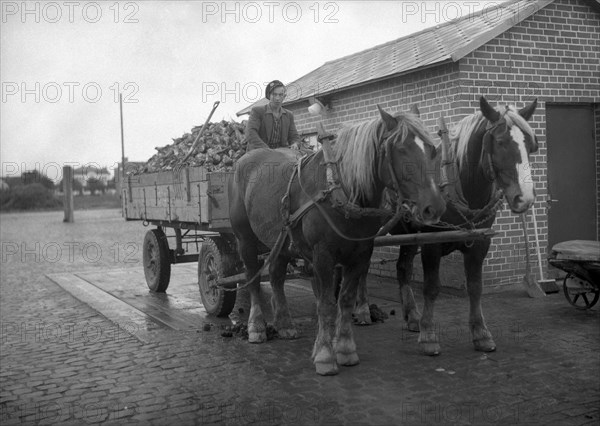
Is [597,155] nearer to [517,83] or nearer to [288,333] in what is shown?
[517,83]

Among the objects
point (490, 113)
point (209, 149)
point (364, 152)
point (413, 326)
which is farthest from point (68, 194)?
point (490, 113)

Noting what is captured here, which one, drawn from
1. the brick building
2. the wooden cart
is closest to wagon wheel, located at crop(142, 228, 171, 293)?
the wooden cart

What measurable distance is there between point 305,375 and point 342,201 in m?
1.60

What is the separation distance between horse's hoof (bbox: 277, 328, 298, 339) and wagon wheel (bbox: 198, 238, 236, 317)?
47.4 inches

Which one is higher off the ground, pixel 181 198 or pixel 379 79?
pixel 379 79

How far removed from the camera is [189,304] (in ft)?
30.4

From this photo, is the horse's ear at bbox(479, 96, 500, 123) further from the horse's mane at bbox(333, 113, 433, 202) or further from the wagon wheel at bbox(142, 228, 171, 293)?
the wagon wheel at bbox(142, 228, 171, 293)

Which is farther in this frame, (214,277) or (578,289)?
(214,277)

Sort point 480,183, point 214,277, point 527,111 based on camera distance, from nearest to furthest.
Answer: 1. point 527,111
2. point 480,183
3. point 214,277

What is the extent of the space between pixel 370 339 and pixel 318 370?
1.40 m

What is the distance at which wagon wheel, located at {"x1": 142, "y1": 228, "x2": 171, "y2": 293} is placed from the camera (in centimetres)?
998

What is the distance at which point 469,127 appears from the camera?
228 inches

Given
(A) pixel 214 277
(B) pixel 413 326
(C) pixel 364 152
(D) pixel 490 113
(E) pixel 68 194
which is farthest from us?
(E) pixel 68 194

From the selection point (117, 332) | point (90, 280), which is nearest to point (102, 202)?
point (90, 280)
